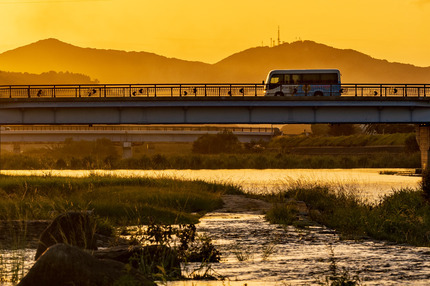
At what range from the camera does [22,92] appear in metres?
74.2

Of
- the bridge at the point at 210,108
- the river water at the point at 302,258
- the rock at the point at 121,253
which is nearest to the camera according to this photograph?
the rock at the point at 121,253

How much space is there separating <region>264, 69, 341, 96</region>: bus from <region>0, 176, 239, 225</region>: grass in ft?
108

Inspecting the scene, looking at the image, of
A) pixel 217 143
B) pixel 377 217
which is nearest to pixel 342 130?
pixel 217 143

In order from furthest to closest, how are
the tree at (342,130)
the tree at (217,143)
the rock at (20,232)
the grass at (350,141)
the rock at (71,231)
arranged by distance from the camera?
Answer: the tree at (342,130) < the tree at (217,143) < the grass at (350,141) < the rock at (20,232) < the rock at (71,231)

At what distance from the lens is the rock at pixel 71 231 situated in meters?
18.3

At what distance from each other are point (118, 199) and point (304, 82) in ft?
165

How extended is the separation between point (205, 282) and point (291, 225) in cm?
1391

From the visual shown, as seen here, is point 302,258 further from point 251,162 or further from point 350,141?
point 350,141

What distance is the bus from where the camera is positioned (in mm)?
78688

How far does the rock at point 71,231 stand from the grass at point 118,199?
1373mm

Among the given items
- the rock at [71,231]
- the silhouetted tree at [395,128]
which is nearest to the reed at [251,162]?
the silhouetted tree at [395,128]

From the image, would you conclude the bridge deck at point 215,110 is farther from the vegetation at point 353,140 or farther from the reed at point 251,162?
the vegetation at point 353,140

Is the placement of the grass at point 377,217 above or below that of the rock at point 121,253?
below

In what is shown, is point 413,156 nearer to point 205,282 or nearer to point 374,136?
point 374,136
